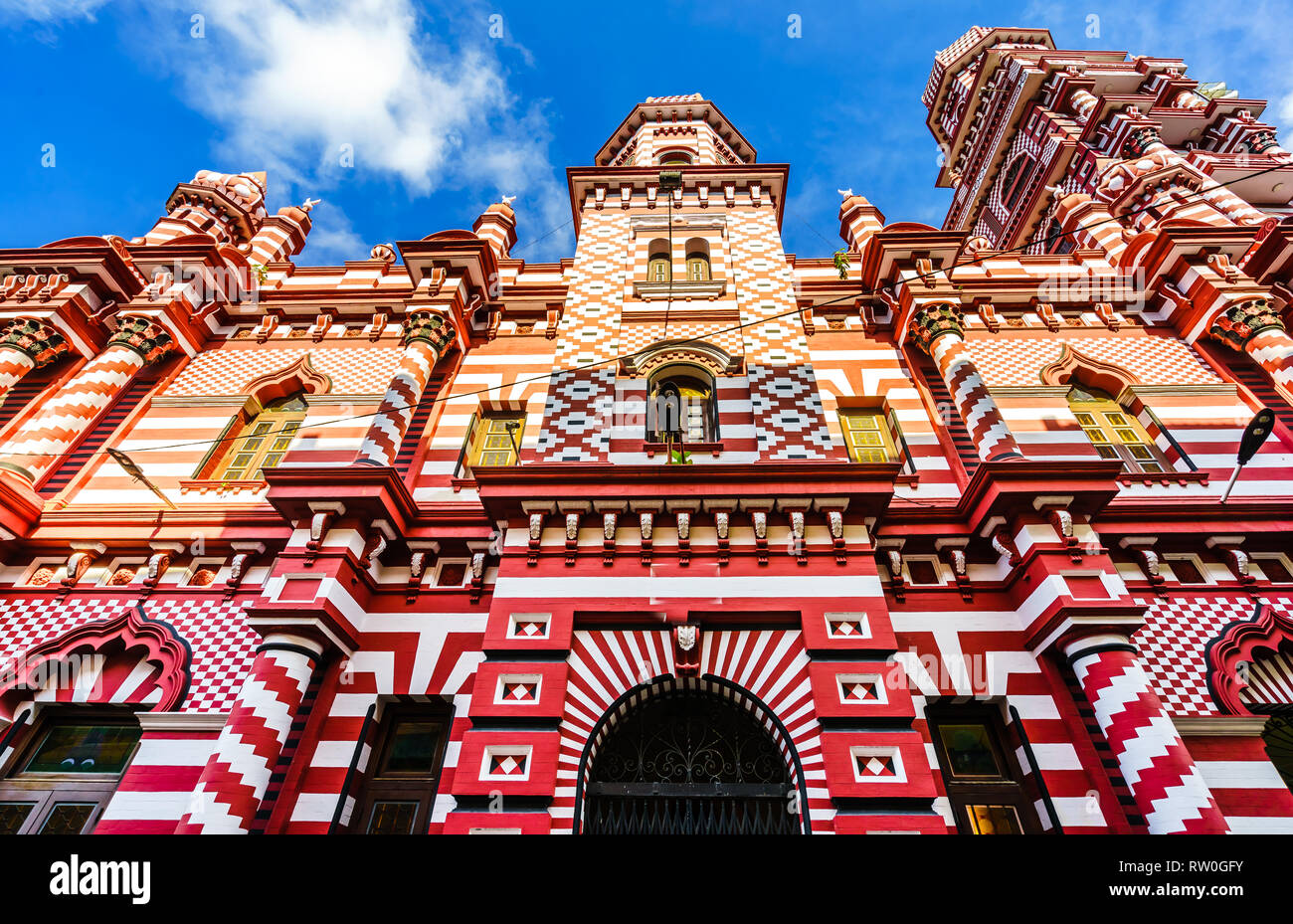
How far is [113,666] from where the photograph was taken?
9.76 m

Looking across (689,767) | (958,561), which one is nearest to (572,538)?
(689,767)

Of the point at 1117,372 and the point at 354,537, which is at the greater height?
the point at 1117,372

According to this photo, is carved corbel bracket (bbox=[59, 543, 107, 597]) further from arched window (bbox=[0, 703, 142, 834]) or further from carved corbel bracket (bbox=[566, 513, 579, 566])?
carved corbel bracket (bbox=[566, 513, 579, 566])

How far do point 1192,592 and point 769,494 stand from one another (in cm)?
640

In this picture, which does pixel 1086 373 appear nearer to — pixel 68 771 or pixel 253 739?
pixel 253 739

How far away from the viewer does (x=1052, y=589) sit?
8805mm

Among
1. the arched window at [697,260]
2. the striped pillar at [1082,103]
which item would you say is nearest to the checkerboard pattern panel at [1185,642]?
the arched window at [697,260]

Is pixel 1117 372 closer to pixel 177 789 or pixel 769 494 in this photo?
pixel 769 494

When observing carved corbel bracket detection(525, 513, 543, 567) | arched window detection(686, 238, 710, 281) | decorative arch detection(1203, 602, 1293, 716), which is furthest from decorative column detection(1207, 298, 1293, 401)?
carved corbel bracket detection(525, 513, 543, 567)

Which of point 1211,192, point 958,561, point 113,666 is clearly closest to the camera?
point 113,666

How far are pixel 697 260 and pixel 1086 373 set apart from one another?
918cm
